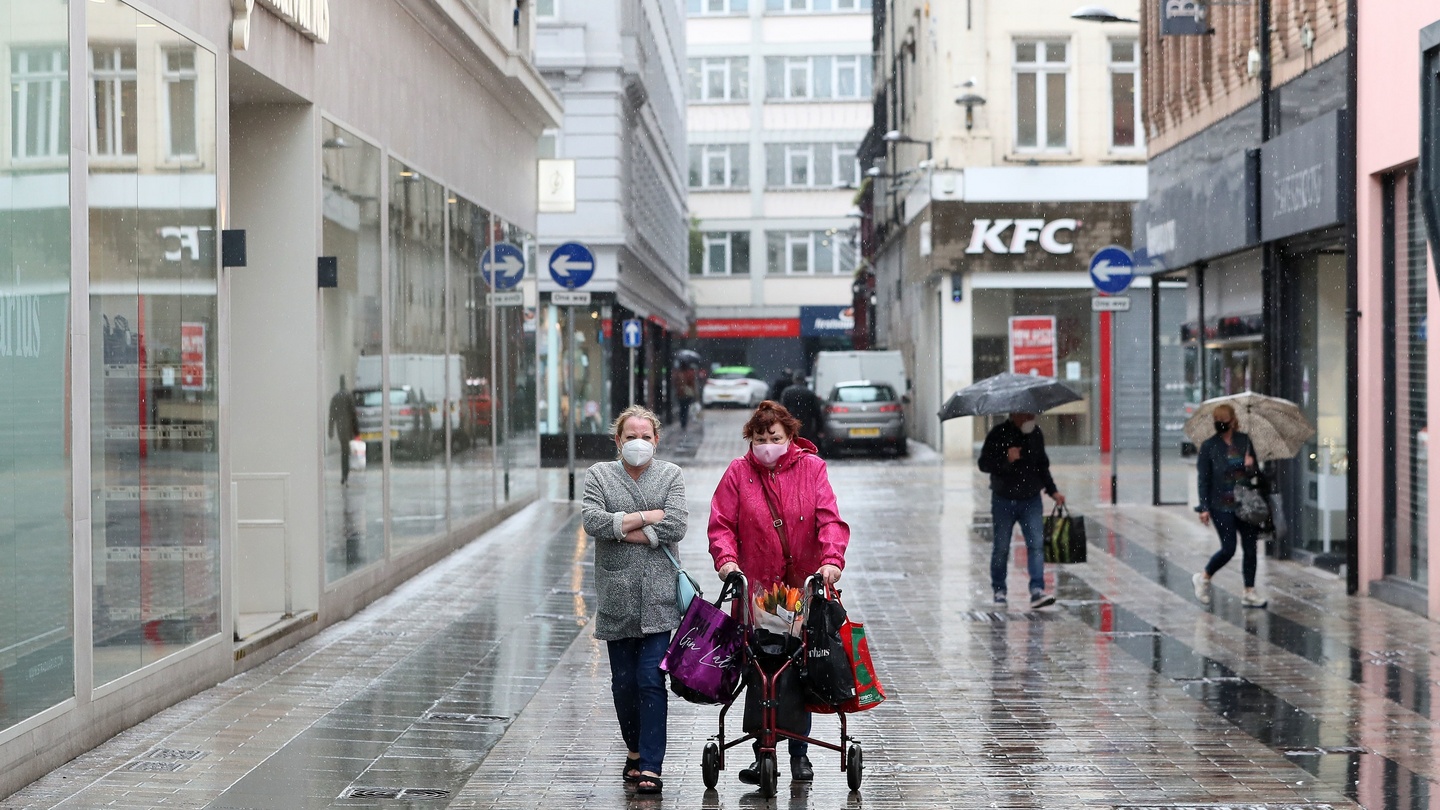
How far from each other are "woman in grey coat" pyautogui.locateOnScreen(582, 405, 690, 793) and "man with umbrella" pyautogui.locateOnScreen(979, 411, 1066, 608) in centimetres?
639

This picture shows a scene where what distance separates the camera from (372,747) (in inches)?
321

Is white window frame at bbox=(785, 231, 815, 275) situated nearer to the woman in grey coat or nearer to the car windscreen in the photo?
the car windscreen

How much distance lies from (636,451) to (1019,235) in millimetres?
26997

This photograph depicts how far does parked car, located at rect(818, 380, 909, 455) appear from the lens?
3419 cm

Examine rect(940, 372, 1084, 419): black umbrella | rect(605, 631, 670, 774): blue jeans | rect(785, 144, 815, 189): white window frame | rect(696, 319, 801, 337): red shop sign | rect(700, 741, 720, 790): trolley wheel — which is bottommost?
rect(700, 741, 720, 790): trolley wheel

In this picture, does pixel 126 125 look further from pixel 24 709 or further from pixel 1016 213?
pixel 1016 213

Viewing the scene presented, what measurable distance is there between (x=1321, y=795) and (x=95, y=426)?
224 inches

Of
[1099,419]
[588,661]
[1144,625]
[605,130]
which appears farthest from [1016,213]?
[588,661]

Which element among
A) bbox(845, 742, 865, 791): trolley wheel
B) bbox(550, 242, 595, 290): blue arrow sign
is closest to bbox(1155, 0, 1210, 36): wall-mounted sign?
bbox(550, 242, 595, 290): blue arrow sign

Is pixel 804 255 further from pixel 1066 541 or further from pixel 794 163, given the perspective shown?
pixel 1066 541

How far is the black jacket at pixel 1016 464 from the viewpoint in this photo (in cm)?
1345

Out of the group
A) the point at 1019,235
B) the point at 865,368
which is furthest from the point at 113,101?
the point at 865,368

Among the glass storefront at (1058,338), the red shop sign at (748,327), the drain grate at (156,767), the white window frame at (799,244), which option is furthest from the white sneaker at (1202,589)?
the white window frame at (799,244)

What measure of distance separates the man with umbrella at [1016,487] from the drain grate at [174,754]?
281 inches
